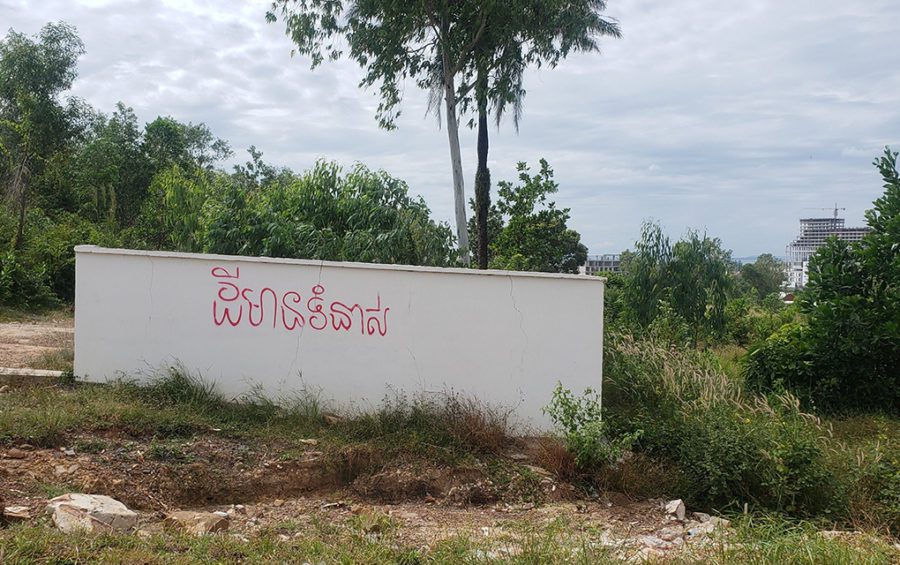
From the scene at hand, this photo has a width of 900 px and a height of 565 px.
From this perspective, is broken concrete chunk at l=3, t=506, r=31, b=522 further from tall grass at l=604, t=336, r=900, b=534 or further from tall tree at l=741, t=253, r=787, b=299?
tall tree at l=741, t=253, r=787, b=299

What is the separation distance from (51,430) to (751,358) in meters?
8.54

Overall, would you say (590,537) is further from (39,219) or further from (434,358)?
(39,219)

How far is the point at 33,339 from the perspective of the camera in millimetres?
10508

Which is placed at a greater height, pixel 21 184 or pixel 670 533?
pixel 21 184

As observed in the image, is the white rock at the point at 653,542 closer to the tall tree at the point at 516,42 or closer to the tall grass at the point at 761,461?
the tall grass at the point at 761,461

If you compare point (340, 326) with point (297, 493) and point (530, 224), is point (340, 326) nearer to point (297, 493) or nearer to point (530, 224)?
point (297, 493)

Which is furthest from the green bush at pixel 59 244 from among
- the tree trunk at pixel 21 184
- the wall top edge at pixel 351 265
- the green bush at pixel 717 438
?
the green bush at pixel 717 438

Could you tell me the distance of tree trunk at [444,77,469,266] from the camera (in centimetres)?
1783

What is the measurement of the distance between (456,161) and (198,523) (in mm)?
15089

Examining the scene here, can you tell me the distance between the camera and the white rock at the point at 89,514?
3807mm

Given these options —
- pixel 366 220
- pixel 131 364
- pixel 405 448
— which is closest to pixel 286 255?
pixel 366 220

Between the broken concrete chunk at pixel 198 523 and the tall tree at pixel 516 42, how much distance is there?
1350 centimetres

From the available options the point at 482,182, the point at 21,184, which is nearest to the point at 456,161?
the point at 482,182

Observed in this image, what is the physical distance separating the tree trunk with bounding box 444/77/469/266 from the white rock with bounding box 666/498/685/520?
12.5 m
